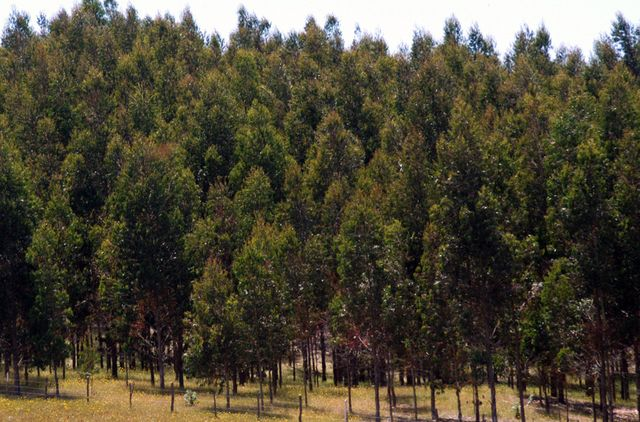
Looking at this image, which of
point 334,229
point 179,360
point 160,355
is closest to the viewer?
point 160,355

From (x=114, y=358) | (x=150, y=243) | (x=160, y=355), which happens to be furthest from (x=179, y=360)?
(x=150, y=243)

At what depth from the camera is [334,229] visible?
74.0 meters

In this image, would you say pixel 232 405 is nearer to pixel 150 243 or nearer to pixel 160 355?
pixel 160 355

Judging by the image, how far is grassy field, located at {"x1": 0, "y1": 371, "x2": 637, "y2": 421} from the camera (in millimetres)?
49219

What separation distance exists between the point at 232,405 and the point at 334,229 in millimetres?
21167

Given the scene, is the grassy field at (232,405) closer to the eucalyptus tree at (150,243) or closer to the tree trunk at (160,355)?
the tree trunk at (160,355)

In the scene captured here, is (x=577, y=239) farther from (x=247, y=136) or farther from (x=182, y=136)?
(x=182, y=136)

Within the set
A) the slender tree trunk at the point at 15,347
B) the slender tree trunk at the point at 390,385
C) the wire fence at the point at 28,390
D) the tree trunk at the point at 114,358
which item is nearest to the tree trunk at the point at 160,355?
the tree trunk at the point at 114,358

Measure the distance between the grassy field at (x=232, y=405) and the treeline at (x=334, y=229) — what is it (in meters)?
2.55

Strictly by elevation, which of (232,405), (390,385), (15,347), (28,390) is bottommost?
(232,405)

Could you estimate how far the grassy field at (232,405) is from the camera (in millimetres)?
49219

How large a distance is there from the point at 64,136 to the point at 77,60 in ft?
107

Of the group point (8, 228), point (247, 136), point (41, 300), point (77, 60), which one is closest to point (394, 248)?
point (41, 300)

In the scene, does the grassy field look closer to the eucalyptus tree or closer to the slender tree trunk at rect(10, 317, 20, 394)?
the slender tree trunk at rect(10, 317, 20, 394)
